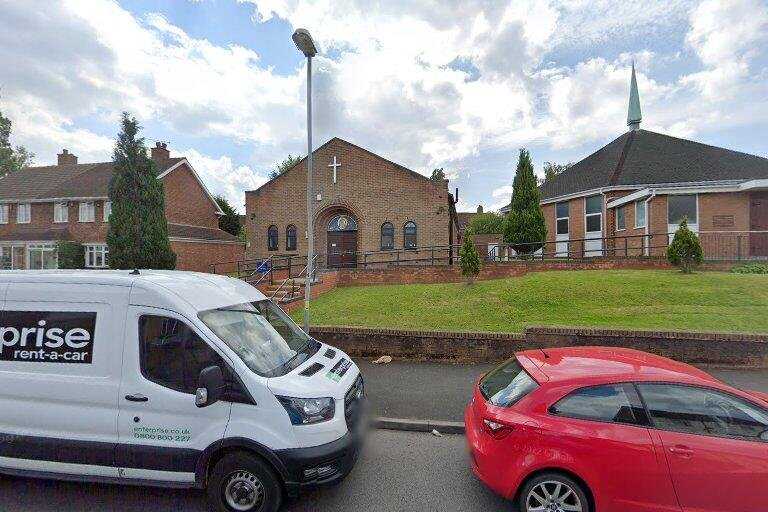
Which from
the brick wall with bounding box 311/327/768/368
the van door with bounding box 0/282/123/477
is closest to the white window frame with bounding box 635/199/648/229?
the brick wall with bounding box 311/327/768/368

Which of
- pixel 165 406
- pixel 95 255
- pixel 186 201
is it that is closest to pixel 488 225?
pixel 186 201

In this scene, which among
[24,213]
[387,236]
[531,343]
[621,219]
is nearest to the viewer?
[531,343]

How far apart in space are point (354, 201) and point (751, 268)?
1588 cm

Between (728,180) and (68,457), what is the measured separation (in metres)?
21.6

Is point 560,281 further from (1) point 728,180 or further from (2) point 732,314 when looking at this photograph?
(1) point 728,180

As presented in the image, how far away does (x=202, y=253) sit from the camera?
29.5 m

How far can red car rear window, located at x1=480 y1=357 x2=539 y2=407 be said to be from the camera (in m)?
3.41

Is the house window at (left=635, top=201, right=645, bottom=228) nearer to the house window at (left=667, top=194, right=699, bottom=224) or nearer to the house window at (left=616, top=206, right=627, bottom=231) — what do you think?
the house window at (left=616, top=206, right=627, bottom=231)

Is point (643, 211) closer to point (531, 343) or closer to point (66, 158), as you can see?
point (531, 343)

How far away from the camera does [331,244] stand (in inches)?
845

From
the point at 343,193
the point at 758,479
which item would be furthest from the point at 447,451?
the point at 343,193

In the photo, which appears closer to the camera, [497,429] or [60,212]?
[497,429]

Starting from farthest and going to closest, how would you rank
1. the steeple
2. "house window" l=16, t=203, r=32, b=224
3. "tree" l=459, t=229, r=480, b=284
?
"house window" l=16, t=203, r=32, b=224 < the steeple < "tree" l=459, t=229, r=480, b=284

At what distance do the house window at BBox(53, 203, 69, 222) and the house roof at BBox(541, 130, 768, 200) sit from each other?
32.8m
